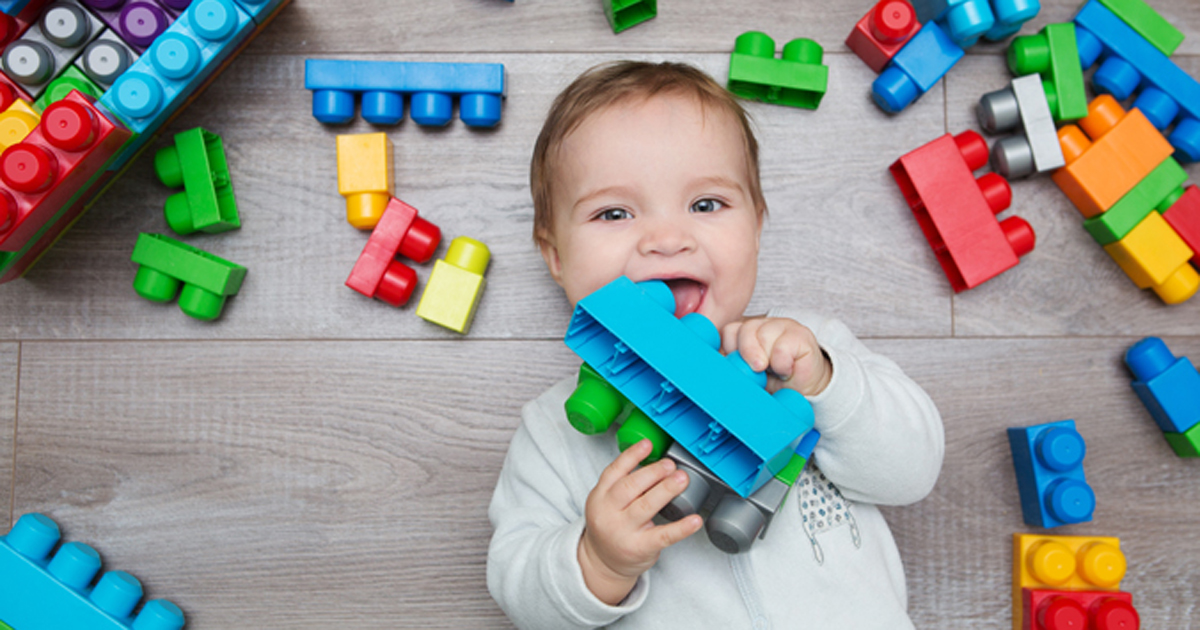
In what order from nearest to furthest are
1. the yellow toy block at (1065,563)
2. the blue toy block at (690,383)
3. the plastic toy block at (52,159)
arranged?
the blue toy block at (690,383), the plastic toy block at (52,159), the yellow toy block at (1065,563)

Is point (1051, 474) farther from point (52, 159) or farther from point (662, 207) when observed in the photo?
point (52, 159)

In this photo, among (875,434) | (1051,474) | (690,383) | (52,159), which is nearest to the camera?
(690,383)

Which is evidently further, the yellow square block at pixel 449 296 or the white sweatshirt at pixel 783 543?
the yellow square block at pixel 449 296

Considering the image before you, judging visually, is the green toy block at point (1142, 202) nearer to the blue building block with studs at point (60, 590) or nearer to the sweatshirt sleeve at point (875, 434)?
the sweatshirt sleeve at point (875, 434)

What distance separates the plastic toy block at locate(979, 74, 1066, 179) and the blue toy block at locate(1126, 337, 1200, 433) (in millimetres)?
246

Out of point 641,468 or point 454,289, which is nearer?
point 641,468

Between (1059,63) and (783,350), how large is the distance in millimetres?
610

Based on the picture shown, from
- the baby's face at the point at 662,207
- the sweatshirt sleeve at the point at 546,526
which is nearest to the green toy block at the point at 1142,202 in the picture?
the baby's face at the point at 662,207

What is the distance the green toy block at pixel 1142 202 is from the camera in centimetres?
94

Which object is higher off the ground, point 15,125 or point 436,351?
point 15,125

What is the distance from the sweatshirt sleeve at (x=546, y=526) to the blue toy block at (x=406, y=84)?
0.36m

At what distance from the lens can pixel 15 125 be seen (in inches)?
32.7

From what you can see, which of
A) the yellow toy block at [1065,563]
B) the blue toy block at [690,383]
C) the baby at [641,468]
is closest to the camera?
the blue toy block at [690,383]

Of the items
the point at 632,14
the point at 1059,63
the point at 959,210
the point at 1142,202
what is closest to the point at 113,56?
the point at 632,14
